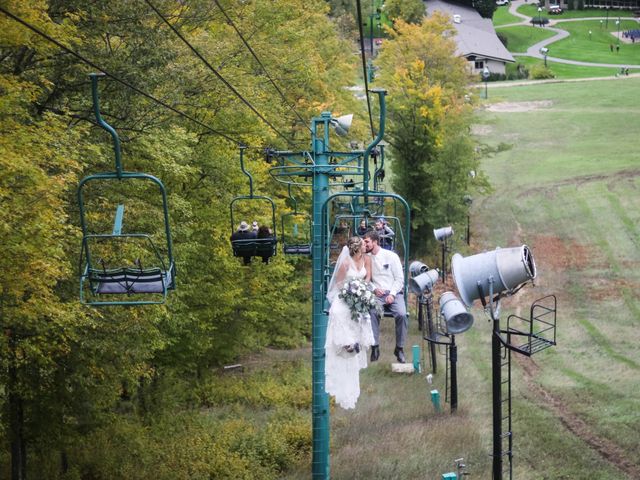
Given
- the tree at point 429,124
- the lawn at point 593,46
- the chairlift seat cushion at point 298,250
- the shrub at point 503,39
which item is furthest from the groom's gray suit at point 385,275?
the shrub at point 503,39

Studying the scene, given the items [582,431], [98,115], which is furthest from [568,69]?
[98,115]

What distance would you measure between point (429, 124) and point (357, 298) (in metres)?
41.1

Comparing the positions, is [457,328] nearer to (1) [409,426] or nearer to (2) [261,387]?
(1) [409,426]

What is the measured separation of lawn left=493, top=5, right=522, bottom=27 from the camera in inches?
5718

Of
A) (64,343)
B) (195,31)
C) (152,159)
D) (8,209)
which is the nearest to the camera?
(8,209)

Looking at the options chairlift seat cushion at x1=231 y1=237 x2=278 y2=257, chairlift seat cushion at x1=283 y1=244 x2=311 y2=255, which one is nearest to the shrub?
chairlift seat cushion at x1=283 y1=244 x2=311 y2=255

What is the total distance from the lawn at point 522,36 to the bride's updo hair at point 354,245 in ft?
393

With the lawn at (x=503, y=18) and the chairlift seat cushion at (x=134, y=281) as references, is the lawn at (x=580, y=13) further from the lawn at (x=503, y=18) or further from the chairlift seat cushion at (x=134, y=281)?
the chairlift seat cushion at (x=134, y=281)

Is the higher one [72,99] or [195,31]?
[195,31]

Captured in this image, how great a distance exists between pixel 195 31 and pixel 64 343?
13985 mm

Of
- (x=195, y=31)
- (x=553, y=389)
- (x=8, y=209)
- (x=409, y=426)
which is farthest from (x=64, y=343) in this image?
(x=553, y=389)

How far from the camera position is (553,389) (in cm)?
2900

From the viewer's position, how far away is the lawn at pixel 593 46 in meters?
123

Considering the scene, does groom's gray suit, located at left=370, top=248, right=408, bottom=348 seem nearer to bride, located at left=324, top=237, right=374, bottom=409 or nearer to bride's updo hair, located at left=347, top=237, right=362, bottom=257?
bride, located at left=324, top=237, right=374, bottom=409
